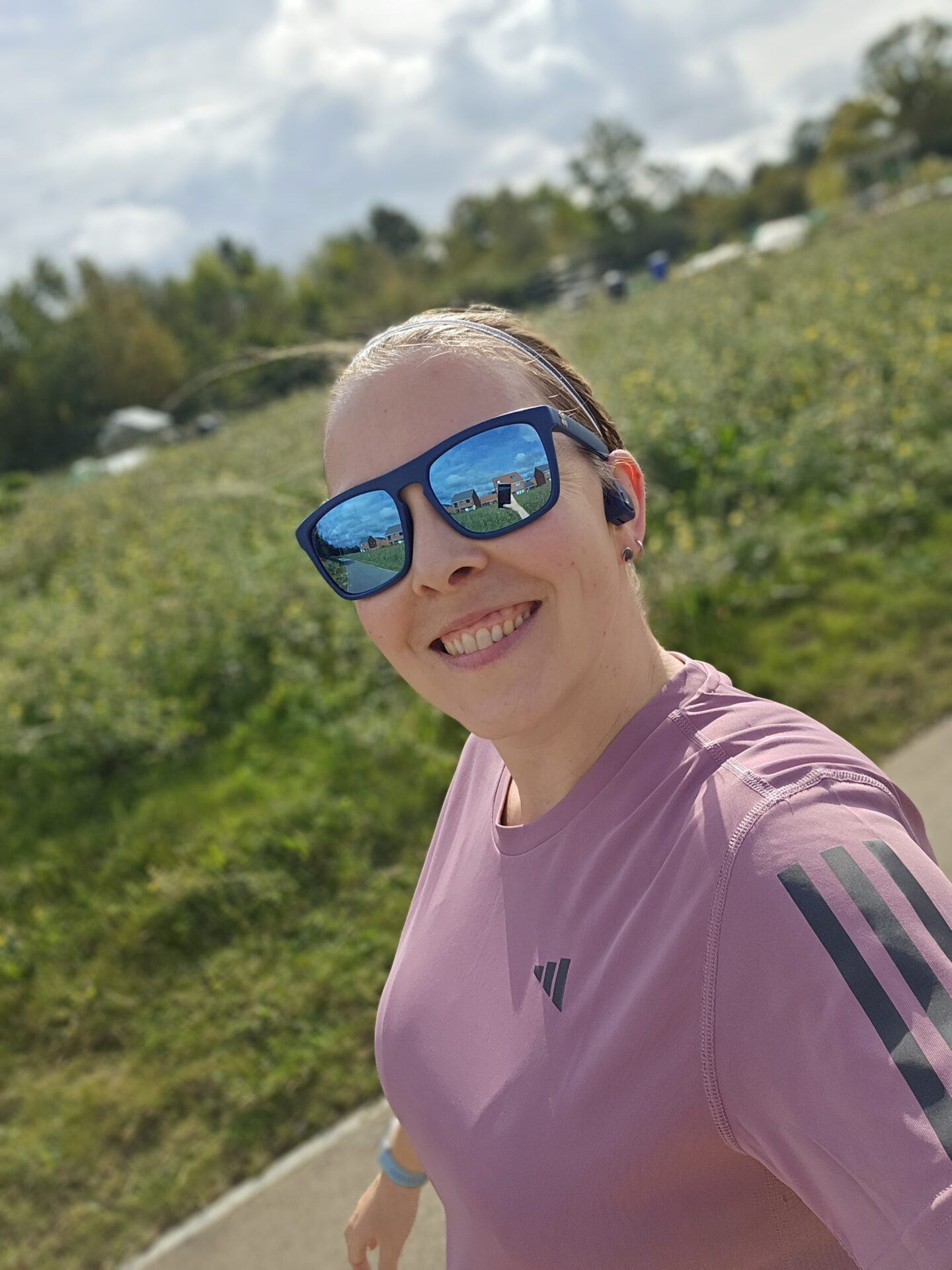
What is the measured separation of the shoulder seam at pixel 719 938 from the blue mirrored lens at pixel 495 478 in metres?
0.48

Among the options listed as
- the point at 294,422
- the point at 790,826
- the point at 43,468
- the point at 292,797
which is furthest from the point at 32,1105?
the point at 43,468

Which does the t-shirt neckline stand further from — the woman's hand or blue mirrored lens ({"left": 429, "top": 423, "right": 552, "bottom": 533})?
the woman's hand

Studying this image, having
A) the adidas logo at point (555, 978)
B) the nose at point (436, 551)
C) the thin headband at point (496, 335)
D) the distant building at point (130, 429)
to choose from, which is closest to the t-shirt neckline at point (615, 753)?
the adidas logo at point (555, 978)

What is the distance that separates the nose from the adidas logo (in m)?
0.48

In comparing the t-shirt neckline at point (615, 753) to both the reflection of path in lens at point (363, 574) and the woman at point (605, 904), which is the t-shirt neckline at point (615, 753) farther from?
the reflection of path in lens at point (363, 574)

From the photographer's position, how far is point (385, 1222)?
1709 mm

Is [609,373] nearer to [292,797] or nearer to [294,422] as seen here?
[292,797]

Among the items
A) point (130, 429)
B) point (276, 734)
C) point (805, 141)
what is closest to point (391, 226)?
point (805, 141)

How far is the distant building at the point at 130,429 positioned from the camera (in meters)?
34.0

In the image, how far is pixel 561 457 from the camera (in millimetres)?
1318

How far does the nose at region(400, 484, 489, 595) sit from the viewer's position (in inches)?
50.4

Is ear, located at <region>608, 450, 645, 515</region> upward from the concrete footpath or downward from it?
upward

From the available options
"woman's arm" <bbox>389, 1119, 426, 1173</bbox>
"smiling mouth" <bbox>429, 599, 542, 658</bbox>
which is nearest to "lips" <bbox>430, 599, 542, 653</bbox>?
"smiling mouth" <bbox>429, 599, 542, 658</bbox>

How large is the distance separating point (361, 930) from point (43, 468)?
4092 centimetres
